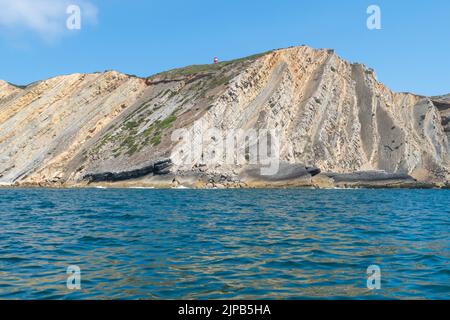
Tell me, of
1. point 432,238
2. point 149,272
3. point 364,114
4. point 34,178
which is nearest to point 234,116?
point 364,114

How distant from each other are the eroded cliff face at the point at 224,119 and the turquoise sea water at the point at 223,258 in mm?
53452

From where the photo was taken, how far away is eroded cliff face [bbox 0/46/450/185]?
8644 centimetres

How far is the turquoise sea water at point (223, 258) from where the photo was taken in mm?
10812

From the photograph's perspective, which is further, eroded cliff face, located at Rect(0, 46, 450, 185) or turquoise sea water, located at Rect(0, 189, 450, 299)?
eroded cliff face, located at Rect(0, 46, 450, 185)

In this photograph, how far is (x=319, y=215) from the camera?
27.7 metres

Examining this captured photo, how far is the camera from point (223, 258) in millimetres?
14461

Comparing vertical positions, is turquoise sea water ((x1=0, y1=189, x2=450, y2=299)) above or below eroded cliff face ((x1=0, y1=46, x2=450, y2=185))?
below

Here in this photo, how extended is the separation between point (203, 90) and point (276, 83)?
15.5 m

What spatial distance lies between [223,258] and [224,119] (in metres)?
72.7

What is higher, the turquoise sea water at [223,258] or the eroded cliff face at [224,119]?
the eroded cliff face at [224,119]

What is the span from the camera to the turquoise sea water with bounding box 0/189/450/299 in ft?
35.5

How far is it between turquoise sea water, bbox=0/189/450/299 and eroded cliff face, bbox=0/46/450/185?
5345 cm

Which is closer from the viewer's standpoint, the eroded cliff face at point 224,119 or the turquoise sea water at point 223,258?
the turquoise sea water at point 223,258

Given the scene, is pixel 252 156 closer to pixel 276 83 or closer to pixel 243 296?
pixel 276 83
